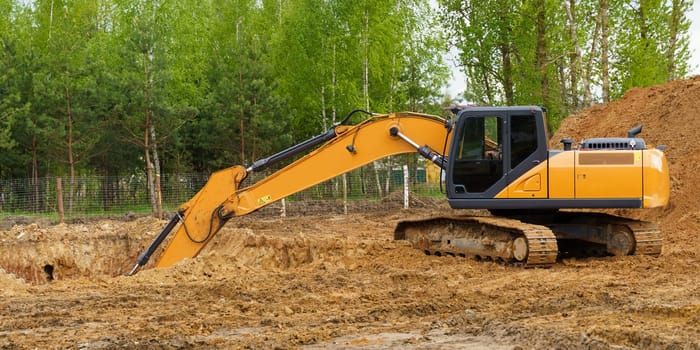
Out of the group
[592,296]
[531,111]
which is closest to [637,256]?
[531,111]

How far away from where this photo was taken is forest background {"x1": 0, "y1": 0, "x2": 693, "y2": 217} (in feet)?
88.1

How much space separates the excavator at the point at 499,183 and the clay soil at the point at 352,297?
13.5 inches

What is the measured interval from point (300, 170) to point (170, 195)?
15604 mm

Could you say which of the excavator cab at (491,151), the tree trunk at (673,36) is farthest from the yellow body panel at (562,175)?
the tree trunk at (673,36)

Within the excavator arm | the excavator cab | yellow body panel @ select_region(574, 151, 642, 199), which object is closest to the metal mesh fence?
the excavator arm

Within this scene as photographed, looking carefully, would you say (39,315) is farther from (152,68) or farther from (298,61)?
(298,61)

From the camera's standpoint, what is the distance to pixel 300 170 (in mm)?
12273

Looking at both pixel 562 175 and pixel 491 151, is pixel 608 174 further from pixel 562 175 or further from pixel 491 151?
pixel 491 151

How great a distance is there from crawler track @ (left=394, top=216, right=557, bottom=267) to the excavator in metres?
0.02

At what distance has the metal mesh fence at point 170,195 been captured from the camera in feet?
82.4

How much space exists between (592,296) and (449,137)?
13.3 ft

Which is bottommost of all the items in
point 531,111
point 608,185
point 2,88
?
point 608,185

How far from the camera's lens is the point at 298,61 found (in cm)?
3472

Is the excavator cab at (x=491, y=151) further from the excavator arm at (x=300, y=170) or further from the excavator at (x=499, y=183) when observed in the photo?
the excavator arm at (x=300, y=170)
